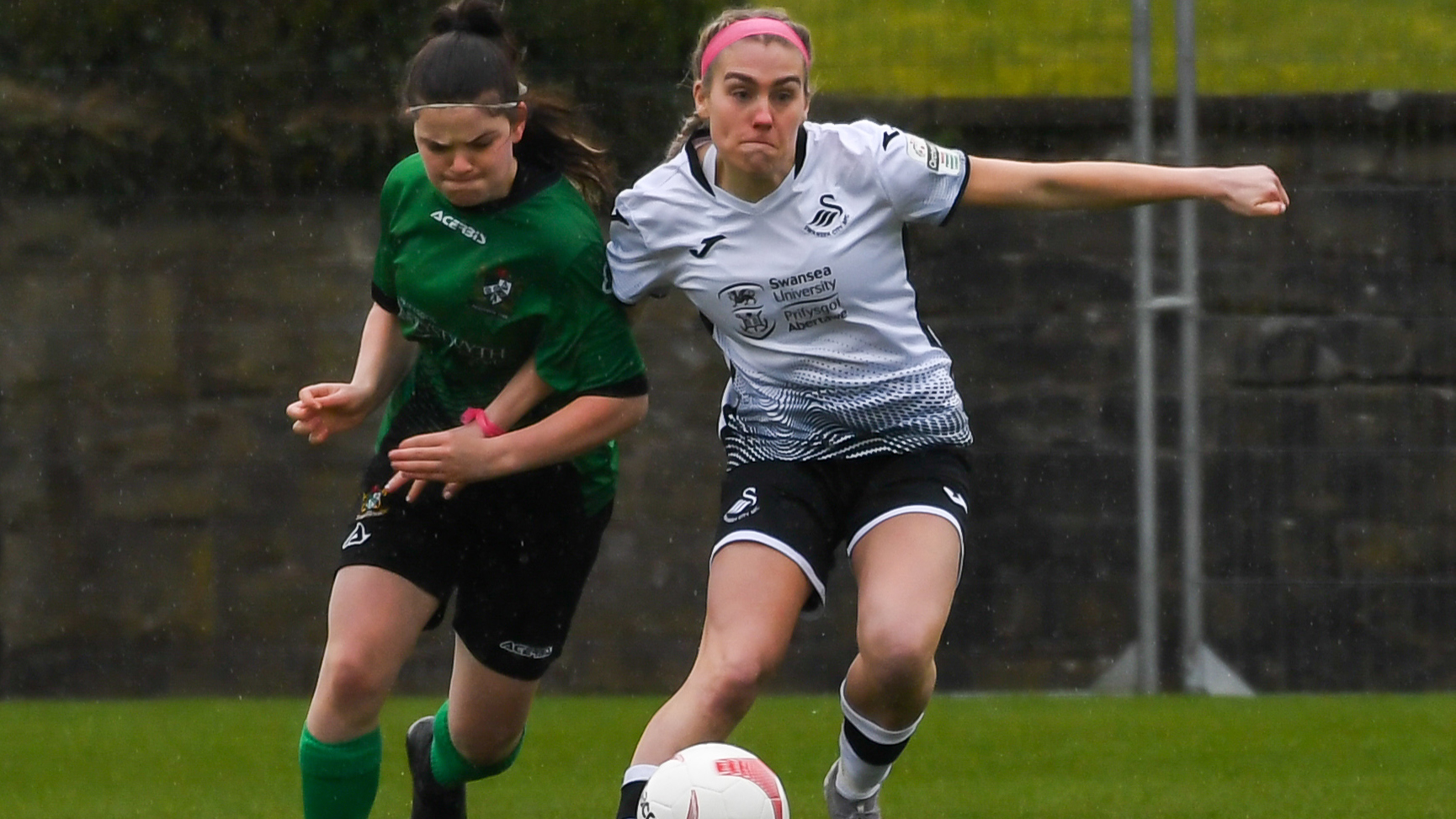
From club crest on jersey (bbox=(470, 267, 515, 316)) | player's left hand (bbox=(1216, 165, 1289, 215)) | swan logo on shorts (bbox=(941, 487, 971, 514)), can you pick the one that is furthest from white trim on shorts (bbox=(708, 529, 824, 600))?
player's left hand (bbox=(1216, 165, 1289, 215))

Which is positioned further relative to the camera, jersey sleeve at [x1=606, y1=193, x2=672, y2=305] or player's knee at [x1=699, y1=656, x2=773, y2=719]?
jersey sleeve at [x1=606, y1=193, x2=672, y2=305]

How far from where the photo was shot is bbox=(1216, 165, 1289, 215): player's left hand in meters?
4.31

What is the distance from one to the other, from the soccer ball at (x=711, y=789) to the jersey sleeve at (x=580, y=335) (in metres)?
0.88

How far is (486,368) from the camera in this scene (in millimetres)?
4578

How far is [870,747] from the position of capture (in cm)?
470

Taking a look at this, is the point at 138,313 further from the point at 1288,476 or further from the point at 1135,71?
the point at 1288,476

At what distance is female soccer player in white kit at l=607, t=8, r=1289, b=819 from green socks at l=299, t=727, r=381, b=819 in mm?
826

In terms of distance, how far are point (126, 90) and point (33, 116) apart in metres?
0.40

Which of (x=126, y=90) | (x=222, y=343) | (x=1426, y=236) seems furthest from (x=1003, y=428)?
(x=126, y=90)

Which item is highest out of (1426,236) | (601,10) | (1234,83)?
(601,10)

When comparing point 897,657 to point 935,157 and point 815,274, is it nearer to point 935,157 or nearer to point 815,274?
point 815,274

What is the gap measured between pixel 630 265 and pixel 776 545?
26.3 inches

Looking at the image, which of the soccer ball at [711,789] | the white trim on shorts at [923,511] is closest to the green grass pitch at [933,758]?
the white trim on shorts at [923,511]

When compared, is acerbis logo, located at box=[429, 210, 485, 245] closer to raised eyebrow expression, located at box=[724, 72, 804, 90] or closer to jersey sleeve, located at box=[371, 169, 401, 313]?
jersey sleeve, located at box=[371, 169, 401, 313]
